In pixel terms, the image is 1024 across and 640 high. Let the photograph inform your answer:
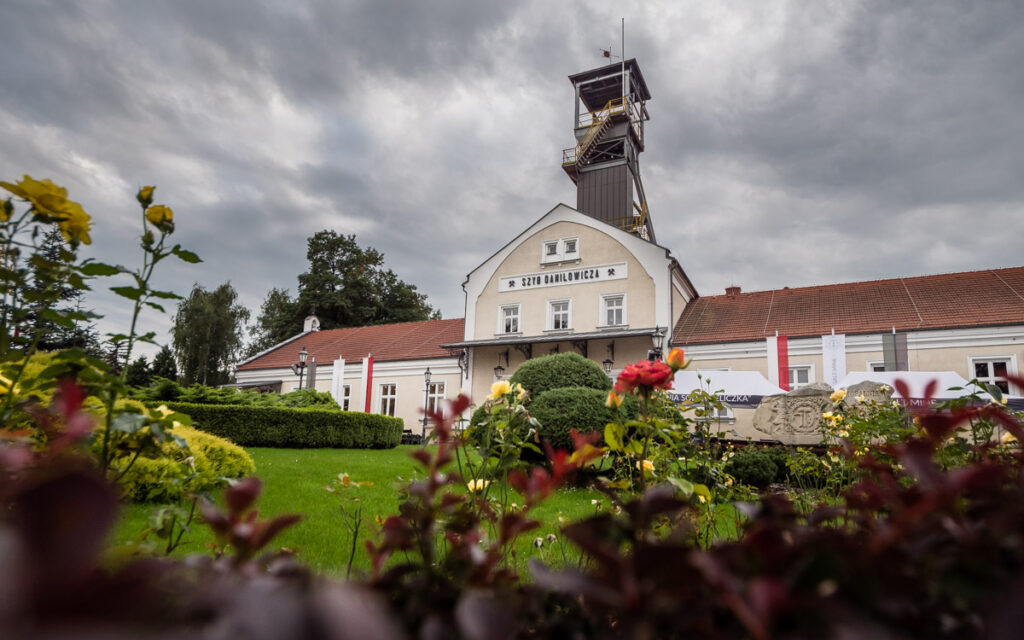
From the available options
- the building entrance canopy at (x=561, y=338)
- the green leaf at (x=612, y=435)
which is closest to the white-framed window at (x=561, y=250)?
the building entrance canopy at (x=561, y=338)

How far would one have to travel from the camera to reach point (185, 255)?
1.50 metres

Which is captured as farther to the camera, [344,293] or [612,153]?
[344,293]

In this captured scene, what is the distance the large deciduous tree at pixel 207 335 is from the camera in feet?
105

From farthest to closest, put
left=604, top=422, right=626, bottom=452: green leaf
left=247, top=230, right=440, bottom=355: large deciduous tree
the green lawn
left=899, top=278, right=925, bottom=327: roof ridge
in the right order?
left=247, top=230, right=440, bottom=355: large deciduous tree
left=899, top=278, right=925, bottom=327: roof ridge
the green lawn
left=604, top=422, right=626, bottom=452: green leaf

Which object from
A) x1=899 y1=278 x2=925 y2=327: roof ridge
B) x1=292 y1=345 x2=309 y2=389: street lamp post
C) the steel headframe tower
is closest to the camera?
x1=899 y1=278 x2=925 y2=327: roof ridge

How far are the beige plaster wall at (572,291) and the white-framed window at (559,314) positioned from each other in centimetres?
15

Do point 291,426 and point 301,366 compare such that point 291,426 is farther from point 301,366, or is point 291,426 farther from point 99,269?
point 99,269

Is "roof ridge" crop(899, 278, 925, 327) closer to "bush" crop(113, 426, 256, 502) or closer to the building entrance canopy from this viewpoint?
the building entrance canopy

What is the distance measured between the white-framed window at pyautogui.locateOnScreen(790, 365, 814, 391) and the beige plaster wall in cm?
442

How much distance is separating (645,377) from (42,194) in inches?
71.7

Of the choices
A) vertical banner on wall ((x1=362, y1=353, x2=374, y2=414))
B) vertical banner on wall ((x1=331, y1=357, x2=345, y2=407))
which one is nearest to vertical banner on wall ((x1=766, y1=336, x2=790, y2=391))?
vertical banner on wall ((x1=362, y1=353, x2=374, y2=414))

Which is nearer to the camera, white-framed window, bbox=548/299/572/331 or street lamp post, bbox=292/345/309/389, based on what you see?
white-framed window, bbox=548/299/572/331

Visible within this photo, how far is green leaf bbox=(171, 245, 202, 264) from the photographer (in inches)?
58.3

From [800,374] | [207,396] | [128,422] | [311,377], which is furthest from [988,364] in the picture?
[311,377]
